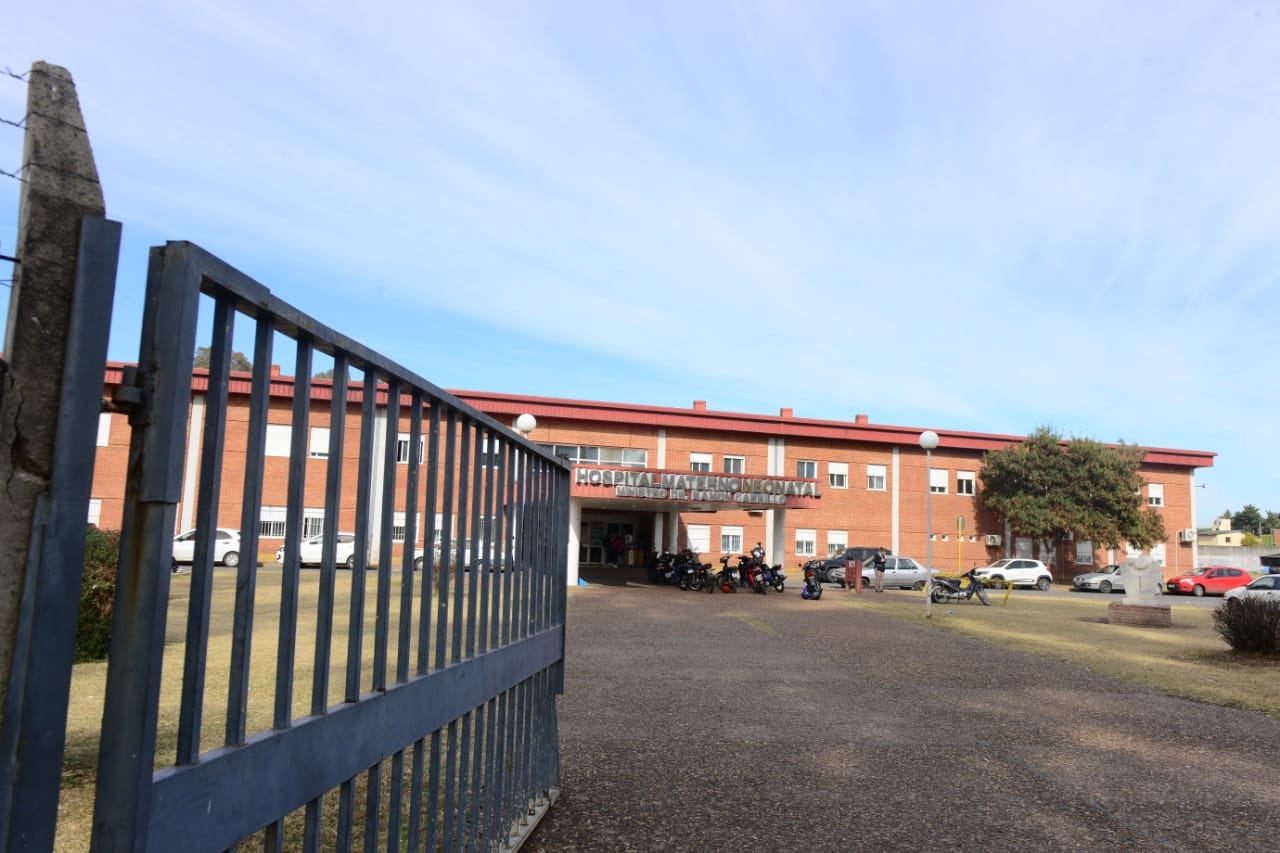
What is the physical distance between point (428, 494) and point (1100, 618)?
70.7ft

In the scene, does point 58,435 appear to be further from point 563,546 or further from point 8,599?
Result: point 563,546

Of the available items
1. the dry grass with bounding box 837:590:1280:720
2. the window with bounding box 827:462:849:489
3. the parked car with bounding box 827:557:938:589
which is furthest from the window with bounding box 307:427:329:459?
the window with bounding box 827:462:849:489

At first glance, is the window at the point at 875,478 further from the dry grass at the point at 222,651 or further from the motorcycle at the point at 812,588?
the dry grass at the point at 222,651

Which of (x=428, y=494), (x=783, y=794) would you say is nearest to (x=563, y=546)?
(x=783, y=794)

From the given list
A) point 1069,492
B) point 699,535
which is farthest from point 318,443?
point 1069,492

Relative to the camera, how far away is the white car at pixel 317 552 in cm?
228

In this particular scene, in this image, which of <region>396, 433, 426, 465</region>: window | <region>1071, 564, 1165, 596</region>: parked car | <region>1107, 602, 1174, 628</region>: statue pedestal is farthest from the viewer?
<region>1071, 564, 1165, 596</region>: parked car

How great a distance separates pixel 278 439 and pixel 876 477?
154 ft

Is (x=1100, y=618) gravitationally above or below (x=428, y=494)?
below

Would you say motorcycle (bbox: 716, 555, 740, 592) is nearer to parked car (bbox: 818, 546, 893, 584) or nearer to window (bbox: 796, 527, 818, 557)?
parked car (bbox: 818, 546, 893, 584)

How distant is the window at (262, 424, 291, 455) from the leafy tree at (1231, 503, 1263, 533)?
162481mm

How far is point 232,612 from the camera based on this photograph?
200 cm

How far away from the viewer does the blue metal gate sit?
63.3 inches

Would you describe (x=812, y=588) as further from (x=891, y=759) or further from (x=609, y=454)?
(x=609, y=454)
